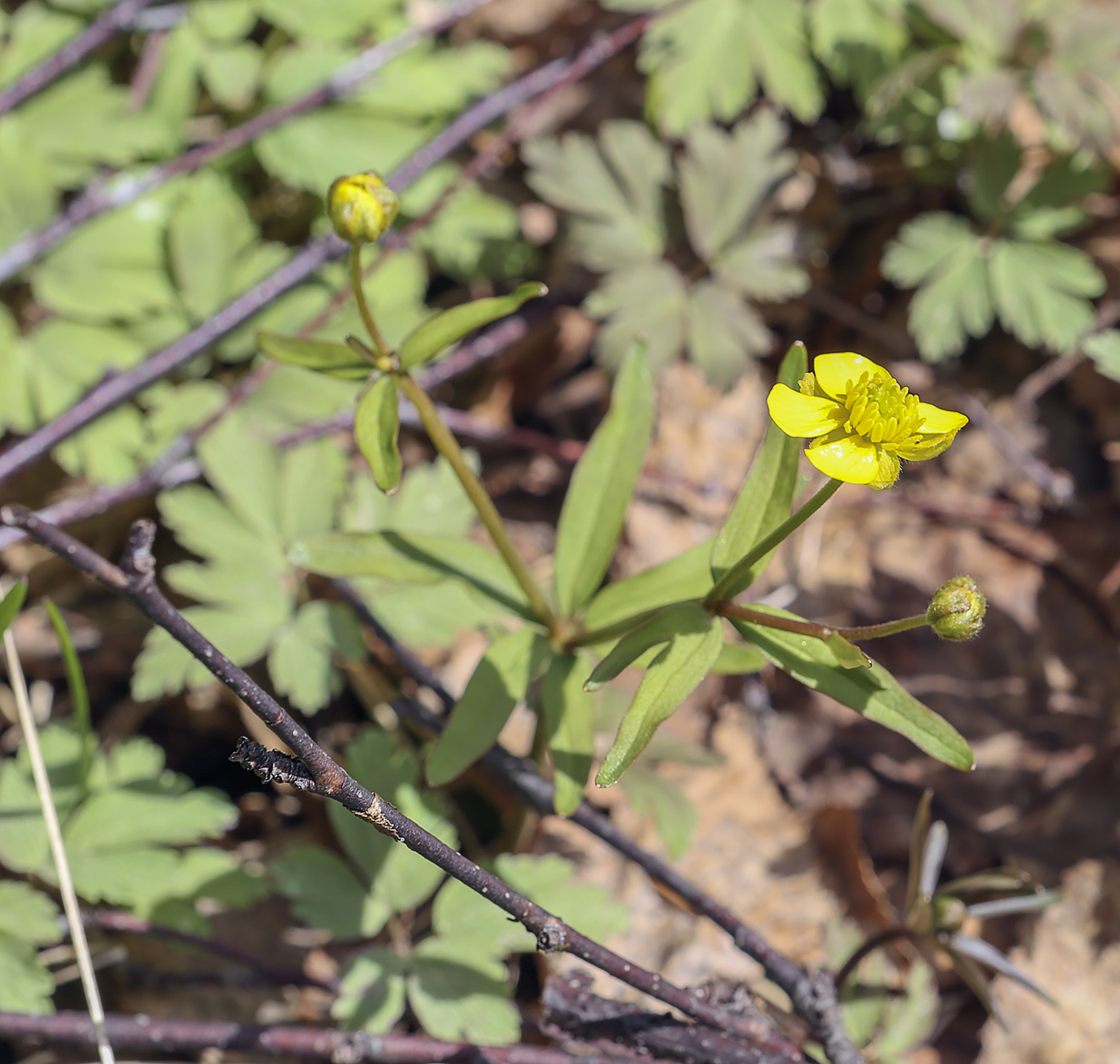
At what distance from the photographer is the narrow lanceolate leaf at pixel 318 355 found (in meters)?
2.11

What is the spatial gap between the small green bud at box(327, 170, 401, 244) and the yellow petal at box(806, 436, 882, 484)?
95 centimetres

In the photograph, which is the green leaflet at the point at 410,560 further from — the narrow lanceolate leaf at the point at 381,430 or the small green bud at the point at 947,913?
the small green bud at the point at 947,913

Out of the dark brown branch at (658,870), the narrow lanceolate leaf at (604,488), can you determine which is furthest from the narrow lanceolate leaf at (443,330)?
the dark brown branch at (658,870)

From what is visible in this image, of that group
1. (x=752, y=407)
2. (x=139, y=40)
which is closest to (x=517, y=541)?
(x=752, y=407)

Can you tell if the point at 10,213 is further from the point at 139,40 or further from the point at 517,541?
the point at 517,541

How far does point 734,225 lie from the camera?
11.9ft

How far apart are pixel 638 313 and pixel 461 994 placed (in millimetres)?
2229

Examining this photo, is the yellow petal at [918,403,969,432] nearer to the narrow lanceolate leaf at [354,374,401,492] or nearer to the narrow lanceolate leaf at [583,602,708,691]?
the narrow lanceolate leaf at [583,602,708,691]

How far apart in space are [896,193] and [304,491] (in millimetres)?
2795

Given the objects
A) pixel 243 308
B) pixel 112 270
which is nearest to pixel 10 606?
pixel 243 308

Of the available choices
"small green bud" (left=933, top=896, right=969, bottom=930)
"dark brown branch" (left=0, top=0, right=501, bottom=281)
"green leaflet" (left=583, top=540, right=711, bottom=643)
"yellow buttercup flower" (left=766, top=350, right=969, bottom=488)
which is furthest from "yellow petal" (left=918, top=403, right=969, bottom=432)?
"dark brown branch" (left=0, top=0, right=501, bottom=281)

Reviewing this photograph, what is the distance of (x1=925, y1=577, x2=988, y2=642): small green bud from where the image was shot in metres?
1.60

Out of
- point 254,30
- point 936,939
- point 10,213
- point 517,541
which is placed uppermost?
point 254,30

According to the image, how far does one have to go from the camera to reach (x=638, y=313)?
11.4 ft
